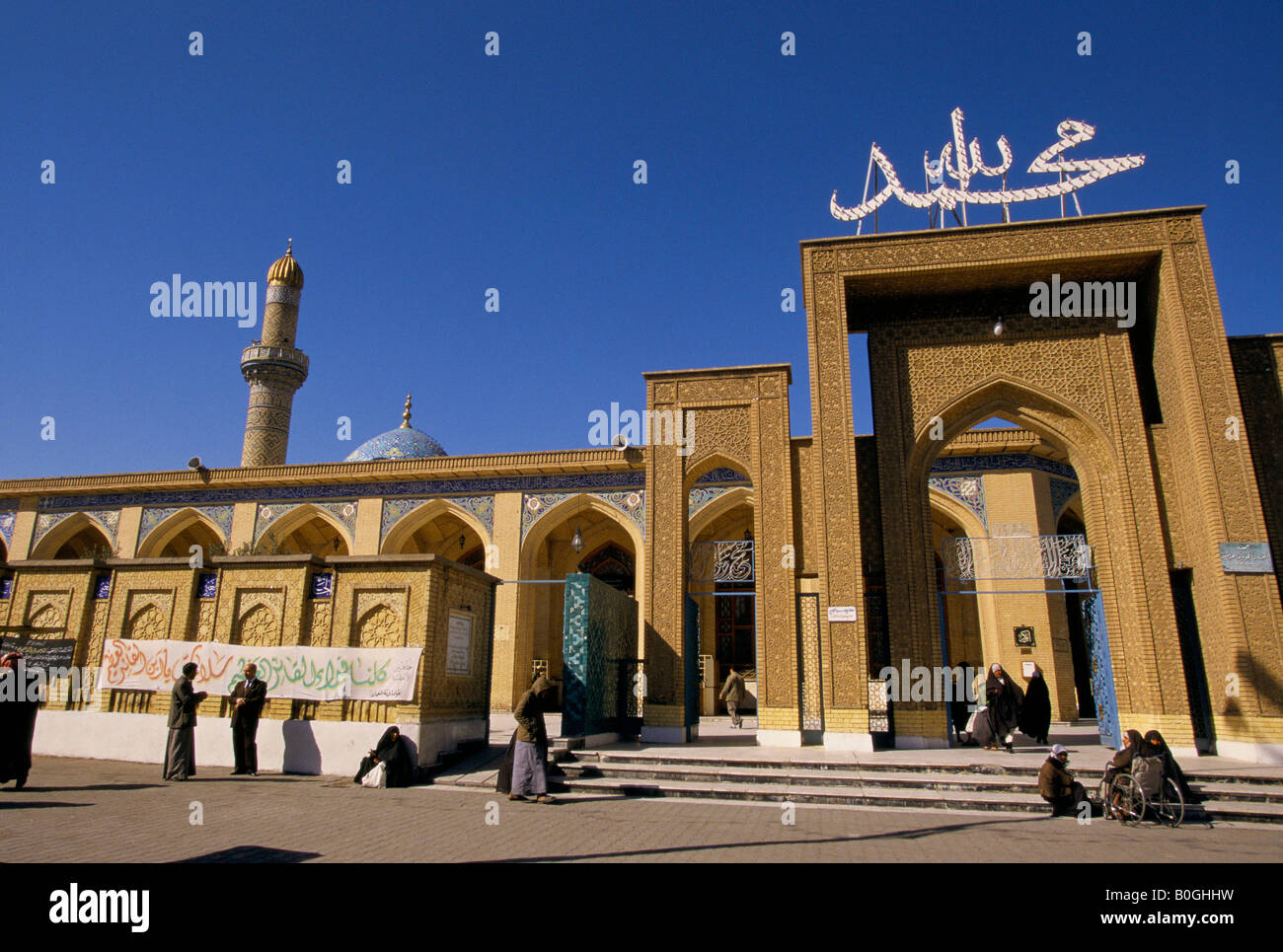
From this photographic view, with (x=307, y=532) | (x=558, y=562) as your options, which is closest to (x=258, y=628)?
(x=558, y=562)

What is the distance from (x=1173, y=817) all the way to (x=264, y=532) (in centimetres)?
1863

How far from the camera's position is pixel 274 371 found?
26266 millimetres

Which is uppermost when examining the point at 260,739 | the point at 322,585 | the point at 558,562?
the point at 558,562

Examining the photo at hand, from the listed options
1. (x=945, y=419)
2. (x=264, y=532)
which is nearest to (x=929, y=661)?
(x=945, y=419)

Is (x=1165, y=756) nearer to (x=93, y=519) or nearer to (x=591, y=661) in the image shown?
(x=591, y=661)

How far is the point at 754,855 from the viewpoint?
5.18 metres

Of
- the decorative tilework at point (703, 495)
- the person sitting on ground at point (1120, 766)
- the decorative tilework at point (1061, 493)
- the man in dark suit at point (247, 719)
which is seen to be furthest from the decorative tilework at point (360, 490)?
the person sitting on ground at point (1120, 766)

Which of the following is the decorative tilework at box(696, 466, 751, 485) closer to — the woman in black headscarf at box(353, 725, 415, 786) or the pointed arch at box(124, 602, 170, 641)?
the woman in black headscarf at box(353, 725, 415, 786)

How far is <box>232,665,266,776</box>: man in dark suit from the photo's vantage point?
8633 mm

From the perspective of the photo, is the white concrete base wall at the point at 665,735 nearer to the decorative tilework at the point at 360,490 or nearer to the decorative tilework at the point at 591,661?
the decorative tilework at the point at 591,661

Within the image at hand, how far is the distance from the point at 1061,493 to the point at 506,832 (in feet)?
45.5

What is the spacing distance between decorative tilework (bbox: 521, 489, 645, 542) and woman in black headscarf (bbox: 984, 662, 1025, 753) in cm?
861
